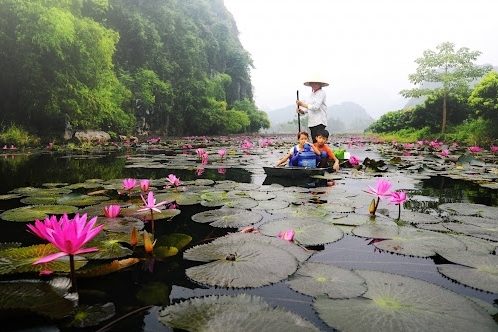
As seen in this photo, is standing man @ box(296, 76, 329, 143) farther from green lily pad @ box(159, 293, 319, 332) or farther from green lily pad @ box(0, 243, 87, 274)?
green lily pad @ box(159, 293, 319, 332)

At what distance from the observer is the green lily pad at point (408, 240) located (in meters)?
1.63

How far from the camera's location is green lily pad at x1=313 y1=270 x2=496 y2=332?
3.12 ft

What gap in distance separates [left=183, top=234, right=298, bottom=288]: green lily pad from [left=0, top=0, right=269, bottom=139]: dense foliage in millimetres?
13435

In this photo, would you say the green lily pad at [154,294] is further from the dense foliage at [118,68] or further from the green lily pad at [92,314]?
the dense foliage at [118,68]

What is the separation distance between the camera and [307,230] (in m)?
1.95

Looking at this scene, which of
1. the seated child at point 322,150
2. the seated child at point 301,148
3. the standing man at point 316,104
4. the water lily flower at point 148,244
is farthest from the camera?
the standing man at point 316,104

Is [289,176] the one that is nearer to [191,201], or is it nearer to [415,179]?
[415,179]

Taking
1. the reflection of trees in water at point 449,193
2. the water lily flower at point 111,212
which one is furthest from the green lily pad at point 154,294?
the reflection of trees in water at point 449,193

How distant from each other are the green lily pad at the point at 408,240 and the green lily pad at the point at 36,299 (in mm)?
1460

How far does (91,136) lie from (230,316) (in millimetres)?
15836

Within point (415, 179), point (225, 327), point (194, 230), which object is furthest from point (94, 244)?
point (415, 179)

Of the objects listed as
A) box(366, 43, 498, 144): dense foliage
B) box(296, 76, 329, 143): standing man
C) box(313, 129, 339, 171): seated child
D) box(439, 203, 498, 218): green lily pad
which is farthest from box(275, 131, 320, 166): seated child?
box(366, 43, 498, 144): dense foliage

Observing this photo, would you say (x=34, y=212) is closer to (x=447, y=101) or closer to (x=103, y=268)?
(x=103, y=268)

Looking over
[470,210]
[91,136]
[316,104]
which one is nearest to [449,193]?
[470,210]
